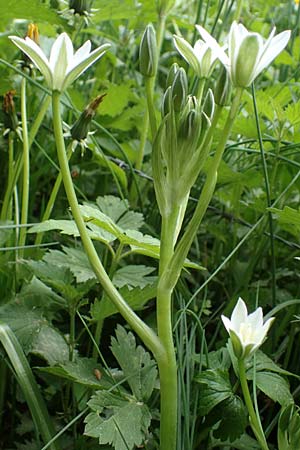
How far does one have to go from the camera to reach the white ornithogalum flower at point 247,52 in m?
0.68

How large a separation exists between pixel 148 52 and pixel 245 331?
0.34m

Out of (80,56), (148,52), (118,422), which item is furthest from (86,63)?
(118,422)

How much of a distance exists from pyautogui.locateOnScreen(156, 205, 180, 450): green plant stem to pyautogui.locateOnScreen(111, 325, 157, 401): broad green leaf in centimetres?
9

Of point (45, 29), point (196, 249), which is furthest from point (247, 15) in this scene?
point (196, 249)

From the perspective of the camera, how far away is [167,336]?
767 mm

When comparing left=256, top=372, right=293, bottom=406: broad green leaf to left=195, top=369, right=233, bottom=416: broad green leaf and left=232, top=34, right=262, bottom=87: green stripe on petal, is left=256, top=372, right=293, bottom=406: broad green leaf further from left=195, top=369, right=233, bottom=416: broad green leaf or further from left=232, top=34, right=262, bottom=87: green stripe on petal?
left=232, top=34, right=262, bottom=87: green stripe on petal

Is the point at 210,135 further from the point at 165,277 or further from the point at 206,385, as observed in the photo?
the point at 206,385

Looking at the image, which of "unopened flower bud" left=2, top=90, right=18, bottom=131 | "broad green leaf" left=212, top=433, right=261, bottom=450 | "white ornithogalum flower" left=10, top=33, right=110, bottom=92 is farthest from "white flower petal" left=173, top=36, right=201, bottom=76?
"broad green leaf" left=212, top=433, right=261, bottom=450

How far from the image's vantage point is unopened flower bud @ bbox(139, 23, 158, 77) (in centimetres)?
82

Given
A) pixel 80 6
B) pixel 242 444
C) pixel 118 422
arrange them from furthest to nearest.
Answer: pixel 80 6, pixel 242 444, pixel 118 422

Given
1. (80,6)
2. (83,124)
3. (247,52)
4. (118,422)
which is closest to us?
(247,52)

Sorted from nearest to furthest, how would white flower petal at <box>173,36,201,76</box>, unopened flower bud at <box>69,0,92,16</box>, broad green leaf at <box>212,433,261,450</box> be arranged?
white flower petal at <box>173,36,201,76</box>
broad green leaf at <box>212,433,261,450</box>
unopened flower bud at <box>69,0,92,16</box>

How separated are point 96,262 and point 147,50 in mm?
260

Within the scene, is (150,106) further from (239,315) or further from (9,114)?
(9,114)
